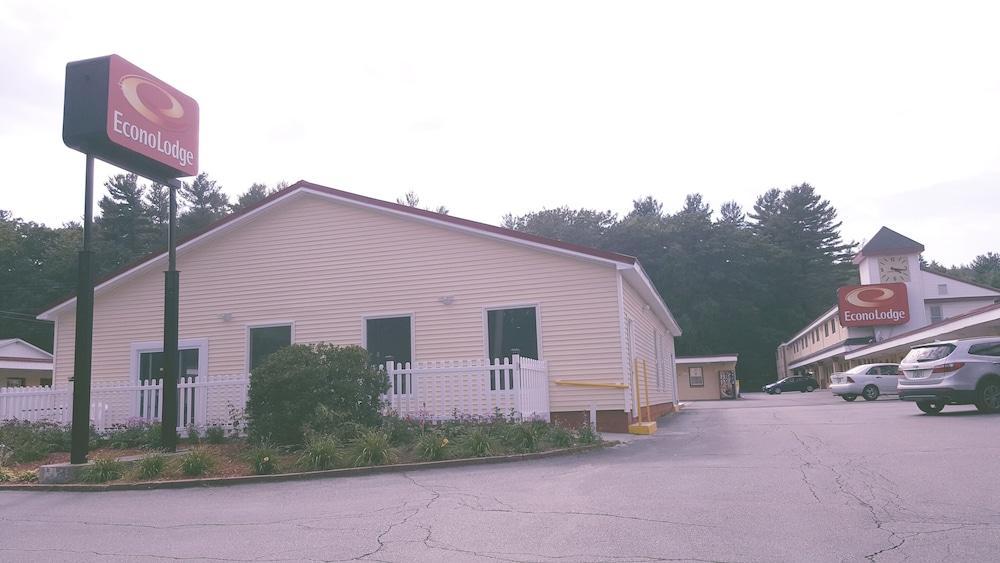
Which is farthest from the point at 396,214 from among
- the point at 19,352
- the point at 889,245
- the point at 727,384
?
the point at 889,245

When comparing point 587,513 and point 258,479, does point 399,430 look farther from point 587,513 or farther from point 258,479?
point 587,513

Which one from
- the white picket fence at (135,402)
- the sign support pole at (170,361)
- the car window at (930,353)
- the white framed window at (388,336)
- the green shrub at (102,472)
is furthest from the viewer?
the white framed window at (388,336)

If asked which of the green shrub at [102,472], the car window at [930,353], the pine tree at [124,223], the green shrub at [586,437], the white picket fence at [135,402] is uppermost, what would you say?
the pine tree at [124,223]

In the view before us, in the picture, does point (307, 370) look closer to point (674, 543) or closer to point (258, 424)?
point (258, 424)

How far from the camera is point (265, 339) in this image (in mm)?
19109

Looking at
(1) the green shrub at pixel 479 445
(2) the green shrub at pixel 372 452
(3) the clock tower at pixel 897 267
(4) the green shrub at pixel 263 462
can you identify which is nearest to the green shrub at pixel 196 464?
(4) the green shrub at pixel 263 462

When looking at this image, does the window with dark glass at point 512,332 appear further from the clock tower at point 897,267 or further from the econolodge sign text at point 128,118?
the clock tower at point 897,267

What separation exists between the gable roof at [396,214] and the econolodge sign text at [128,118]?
441cm

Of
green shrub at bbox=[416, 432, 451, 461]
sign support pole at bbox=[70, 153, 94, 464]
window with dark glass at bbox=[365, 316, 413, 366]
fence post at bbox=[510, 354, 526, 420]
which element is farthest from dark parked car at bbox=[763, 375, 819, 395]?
sign support pole at bbox=[70, 153, 94, 464]

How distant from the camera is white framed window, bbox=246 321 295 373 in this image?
19.0m

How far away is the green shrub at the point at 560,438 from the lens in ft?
40.8

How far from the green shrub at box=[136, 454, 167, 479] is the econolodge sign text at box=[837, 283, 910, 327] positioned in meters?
46.4

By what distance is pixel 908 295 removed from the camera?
164ft

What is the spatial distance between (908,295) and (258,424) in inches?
1881
